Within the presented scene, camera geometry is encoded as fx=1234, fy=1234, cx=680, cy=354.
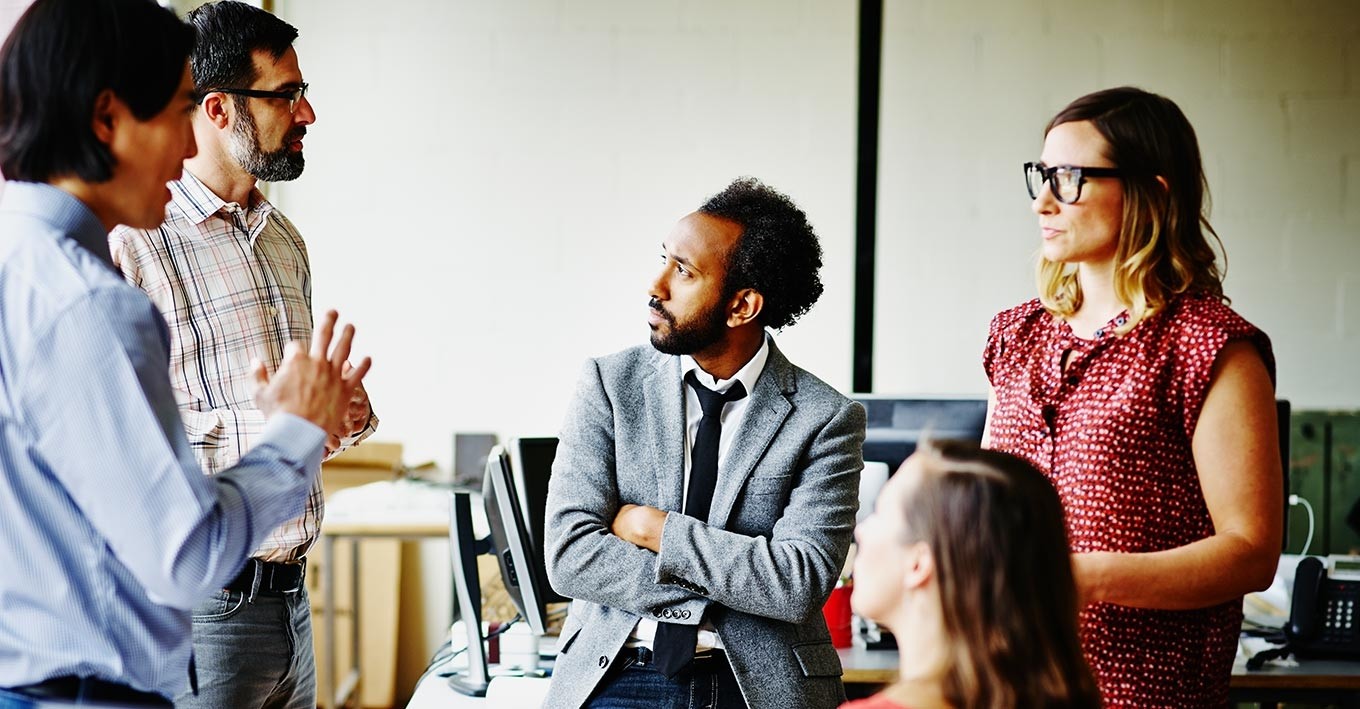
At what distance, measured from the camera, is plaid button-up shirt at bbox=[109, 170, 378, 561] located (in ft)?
6.30

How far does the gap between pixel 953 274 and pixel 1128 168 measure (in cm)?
312

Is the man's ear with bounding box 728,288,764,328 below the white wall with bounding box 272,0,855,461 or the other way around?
below

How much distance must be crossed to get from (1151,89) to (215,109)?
12.1 feet

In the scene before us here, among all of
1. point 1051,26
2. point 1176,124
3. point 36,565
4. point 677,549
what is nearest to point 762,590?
point 677,549

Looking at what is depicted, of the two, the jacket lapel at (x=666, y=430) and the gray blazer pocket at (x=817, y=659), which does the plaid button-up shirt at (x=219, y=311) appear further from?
the gray blazer pocket at (x=817, y=659)

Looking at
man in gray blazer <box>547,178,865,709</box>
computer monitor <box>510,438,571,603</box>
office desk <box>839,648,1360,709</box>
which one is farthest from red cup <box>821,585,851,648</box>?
man in gray blazer <box>547,178,865,709</box>

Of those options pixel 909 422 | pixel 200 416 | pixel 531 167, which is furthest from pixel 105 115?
pixel 531 167

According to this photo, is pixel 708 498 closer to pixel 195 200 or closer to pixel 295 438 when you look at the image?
pixel 295 438

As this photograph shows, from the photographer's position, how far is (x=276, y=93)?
216 centimetres

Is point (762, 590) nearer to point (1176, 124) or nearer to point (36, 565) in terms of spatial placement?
point (1176, 124)

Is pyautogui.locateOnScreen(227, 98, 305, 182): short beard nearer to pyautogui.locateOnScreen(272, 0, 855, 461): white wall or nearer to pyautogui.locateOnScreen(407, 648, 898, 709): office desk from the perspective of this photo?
pyautogui.locateOnScreen(407, 648, 898, 709): office desk

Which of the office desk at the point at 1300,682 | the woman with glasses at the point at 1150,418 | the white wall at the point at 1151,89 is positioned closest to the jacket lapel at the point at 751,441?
the woman with glasses at the point at 1150,418

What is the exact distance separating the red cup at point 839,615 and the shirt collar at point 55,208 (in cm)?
185

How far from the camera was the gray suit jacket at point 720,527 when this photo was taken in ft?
6.02
